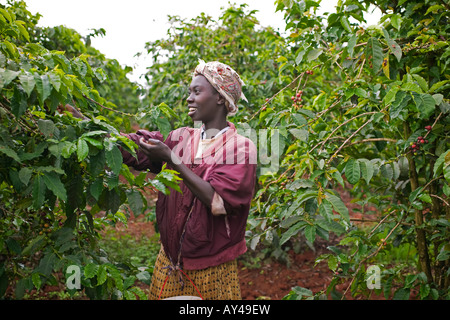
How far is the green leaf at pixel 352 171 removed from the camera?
192 centimetres

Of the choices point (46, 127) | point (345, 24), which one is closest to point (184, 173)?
point (46, 127)

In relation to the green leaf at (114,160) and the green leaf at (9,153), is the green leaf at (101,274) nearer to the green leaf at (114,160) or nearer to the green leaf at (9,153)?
the green leaf at (114,160)

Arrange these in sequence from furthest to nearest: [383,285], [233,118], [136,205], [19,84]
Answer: [233,118], [383,285], [136,205], [19,84]

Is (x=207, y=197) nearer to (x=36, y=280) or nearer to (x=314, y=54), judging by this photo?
(x=36, y=280)

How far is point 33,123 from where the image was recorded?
60.7 inches

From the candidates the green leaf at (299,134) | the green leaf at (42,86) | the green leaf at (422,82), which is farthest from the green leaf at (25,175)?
the green leaf at (422,82)

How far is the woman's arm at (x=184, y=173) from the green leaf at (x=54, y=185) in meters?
0.35

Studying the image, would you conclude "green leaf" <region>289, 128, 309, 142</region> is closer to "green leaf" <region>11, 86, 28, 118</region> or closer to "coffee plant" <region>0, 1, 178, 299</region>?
"coffee plant" <region>0, 1, 178, 299</region>

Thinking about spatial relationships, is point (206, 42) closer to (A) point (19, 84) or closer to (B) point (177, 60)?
(B) point (177, 60)

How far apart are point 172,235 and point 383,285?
132 cm

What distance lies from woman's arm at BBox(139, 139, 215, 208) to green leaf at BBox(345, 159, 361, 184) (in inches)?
27.5

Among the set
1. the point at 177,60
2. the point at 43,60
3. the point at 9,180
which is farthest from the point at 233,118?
the point at 177,60

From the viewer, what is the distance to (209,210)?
1655mm

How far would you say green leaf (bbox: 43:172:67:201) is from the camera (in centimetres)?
136
